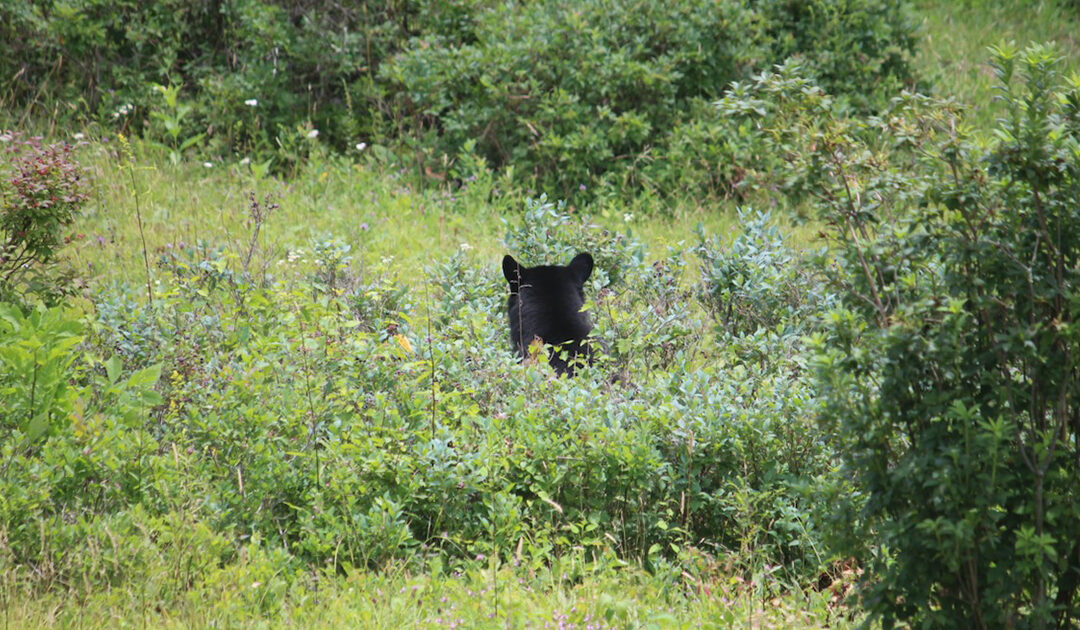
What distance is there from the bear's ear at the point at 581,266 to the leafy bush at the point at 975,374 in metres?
3.07

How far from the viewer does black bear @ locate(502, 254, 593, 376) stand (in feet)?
19.6

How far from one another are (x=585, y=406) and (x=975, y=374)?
6.39 ft

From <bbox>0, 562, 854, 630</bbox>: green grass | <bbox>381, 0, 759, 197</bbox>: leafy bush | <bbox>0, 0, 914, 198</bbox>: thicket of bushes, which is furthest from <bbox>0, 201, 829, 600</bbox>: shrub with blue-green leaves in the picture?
<bbox>0, 0, 914, 198</bbox>: thicket of bushes

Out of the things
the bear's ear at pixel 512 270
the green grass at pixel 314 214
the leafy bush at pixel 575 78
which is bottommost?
the green grass at pixel 314 214

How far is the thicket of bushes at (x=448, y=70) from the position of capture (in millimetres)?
9266

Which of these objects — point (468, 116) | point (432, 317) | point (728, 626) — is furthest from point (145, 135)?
point (728, 626)

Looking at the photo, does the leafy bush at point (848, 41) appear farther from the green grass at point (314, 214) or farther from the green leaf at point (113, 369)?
the green leaf at point (113, 369)

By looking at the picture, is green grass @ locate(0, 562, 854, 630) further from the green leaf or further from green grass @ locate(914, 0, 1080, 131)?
green grass @ locate(914, 0, 1080, 131)

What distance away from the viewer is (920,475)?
9.40 feet

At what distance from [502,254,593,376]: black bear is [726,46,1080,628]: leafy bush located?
288 centimetres

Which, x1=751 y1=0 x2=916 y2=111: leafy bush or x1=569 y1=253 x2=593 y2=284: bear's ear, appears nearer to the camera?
x1=569 y1=253 x2=593 y2=284: bear's ear

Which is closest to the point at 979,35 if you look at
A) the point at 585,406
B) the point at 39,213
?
the point at 585,406

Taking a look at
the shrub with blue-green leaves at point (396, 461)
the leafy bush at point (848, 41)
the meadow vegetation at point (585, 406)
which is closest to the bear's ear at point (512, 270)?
the meadow vegetation at point (585, 406)

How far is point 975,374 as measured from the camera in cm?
302
